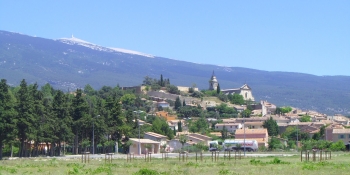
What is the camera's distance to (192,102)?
7367 inches

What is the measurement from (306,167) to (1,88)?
3874 centimetres

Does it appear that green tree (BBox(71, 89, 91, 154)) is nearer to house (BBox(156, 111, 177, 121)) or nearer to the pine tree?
the pine tree

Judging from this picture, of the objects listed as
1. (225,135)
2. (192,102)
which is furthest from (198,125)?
(192,102)

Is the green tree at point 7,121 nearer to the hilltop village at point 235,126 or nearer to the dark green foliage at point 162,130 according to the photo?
the hilltop village at point 235,126

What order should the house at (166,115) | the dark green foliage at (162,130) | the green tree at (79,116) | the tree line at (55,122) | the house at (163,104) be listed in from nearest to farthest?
the tree line at (55,122) → the green tree at (79,116) → the dark green foliage at (162,130) → the house at (166,115) → the house at (163,104)

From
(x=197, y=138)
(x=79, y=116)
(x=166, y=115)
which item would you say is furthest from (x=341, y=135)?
(x=166, y=115)

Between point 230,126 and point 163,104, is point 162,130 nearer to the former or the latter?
point 230,126

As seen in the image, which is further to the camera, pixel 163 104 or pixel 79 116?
pixel 163 104

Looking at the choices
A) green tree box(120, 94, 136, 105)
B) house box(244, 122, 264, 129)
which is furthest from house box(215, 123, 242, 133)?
green tree box(120, 94, 136, 105)

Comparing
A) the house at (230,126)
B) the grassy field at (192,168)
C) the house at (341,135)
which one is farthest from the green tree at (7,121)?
the house at (230,126)

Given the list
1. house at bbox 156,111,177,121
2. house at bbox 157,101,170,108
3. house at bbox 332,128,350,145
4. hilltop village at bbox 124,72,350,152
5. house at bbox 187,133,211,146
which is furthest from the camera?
house at bbox 157,101,170,108

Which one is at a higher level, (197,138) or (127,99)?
(127,99)

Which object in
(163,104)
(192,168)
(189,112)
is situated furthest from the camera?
(163,104)

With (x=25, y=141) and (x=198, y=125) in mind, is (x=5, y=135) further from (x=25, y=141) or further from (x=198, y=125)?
(x=198, y=125)
